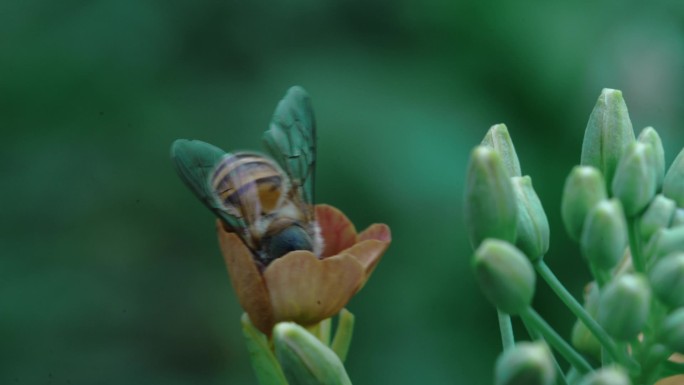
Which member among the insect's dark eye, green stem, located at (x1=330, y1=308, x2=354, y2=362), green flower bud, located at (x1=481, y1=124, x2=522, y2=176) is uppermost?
green flower bud, located at (x1=481, y1=124, x2=522, y2=176)

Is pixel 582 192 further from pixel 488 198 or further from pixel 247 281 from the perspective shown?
pixel 247 281

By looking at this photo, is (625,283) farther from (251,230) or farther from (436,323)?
(436,323)

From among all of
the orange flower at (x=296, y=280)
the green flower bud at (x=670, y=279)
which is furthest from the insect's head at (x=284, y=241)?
the green flower bud at (x=670, y=279)

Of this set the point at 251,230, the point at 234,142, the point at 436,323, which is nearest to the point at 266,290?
the point at 251,230

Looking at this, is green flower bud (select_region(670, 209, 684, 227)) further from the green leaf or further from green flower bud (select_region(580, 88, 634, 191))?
the green leaf

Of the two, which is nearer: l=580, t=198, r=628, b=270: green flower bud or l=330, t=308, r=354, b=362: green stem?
l=580, t=198, r=628, b=270: green flower bud

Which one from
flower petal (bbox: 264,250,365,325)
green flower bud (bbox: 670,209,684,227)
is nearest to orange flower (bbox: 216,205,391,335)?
flower petal (bbox: 264,250,365,325)

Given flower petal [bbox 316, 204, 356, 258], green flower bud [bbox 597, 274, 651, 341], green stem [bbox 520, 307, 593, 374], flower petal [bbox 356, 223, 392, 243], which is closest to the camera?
green flower bud [bbox 597, 274, 651, 341]
